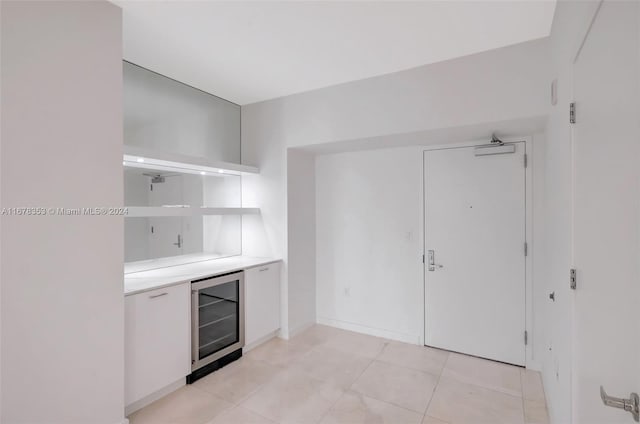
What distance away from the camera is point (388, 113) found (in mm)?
2922

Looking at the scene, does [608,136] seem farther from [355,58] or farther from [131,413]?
[131,413]

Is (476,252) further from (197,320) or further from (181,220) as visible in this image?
(181,220)

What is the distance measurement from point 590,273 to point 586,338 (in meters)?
0.28

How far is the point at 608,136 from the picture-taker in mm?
1064

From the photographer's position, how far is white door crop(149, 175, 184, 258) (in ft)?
9.76

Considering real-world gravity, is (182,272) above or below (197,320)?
above

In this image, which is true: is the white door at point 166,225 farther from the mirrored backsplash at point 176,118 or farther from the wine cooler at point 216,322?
the wine cooler at point 216,322

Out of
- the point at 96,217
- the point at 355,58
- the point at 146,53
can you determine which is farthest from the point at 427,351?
the point at 146,53

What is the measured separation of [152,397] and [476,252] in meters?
3.13

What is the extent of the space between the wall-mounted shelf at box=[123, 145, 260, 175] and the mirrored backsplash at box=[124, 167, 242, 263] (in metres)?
0.08

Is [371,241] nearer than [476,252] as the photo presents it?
No

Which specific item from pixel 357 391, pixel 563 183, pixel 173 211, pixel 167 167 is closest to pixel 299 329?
pixel 357 391

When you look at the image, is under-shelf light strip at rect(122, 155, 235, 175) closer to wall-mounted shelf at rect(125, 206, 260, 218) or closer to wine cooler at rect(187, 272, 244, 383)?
wall-mounted shelf at rect(125, 206, 260, 218)

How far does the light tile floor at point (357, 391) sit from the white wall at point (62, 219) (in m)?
0.65
